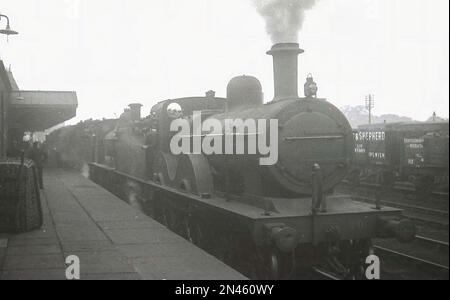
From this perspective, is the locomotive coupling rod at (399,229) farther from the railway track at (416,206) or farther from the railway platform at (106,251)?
the railway track at (416,206)

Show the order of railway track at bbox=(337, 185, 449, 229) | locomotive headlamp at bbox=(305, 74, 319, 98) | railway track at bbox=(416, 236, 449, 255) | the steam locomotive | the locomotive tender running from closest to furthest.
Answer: the steam locomotive
locomotive headlamp at bbox=(305, 74, 319, 98)
railway track at bbox=(416, 236, 449, 255)
railway track at bbox=(337, 185, 449, 229)
the locomotive tender

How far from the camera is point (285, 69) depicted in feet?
22.3

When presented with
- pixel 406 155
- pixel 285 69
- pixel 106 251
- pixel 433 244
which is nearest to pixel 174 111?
pixel 285 69

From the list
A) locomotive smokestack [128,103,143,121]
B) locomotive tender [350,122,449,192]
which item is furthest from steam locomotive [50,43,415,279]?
locomotive tender [350,122,449,192]

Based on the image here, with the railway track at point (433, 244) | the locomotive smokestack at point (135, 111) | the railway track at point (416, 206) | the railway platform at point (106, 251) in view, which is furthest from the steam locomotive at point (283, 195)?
the locomotive smokestack at point (135, 111)

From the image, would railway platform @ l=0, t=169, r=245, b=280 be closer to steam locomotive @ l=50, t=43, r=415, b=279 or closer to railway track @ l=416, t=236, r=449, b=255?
steam locomotive @ l=50, t=43, r=415, b=279

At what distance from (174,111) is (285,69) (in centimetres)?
316

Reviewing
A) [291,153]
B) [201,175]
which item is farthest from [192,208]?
[291,153]

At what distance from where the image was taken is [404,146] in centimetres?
1948

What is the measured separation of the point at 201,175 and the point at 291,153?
1.79 metres

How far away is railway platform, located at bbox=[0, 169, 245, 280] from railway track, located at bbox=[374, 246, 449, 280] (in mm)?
3510

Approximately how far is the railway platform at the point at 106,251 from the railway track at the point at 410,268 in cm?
351

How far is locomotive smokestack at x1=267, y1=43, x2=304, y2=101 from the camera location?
674 cm

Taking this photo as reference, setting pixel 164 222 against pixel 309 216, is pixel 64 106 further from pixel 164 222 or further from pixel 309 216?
pixel 309 216
